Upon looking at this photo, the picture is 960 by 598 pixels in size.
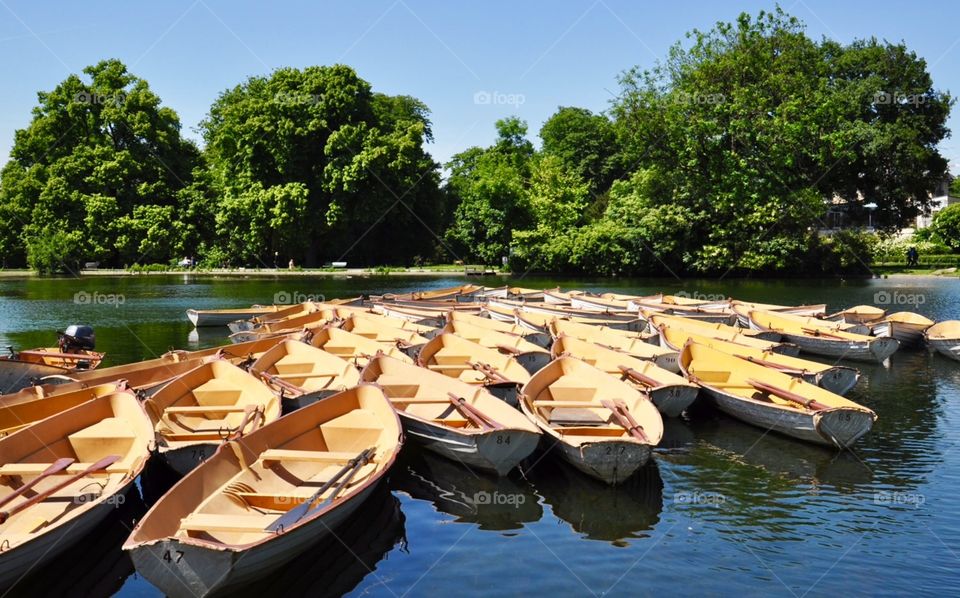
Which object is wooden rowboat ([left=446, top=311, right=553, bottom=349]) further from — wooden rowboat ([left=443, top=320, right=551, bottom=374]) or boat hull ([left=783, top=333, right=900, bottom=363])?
boat hull ([left=783, top=333, right=900, bottom=363])

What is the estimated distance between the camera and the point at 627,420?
12727mm

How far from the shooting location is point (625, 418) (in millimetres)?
12820

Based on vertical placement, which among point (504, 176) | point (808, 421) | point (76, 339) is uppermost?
point (504, 176)

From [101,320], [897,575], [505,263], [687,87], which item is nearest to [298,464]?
[897,575]

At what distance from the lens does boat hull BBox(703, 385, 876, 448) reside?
520 inches

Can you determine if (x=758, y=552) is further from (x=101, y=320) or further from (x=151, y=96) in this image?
(x=151, y=96)

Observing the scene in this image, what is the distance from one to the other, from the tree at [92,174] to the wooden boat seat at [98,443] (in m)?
60.1

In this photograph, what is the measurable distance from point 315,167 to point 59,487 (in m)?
59.0

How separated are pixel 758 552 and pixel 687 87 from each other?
48.4 m
